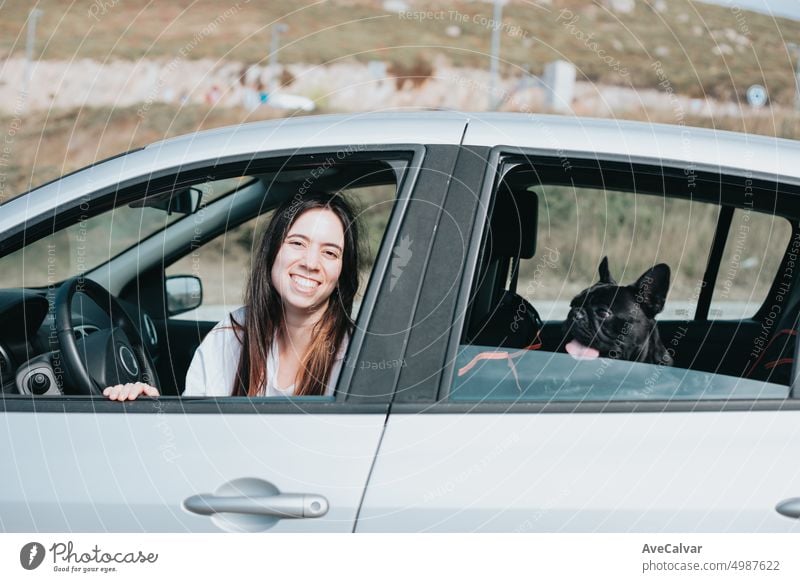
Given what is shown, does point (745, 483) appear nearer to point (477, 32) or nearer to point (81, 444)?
point (81, 444)

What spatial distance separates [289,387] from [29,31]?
29892mm

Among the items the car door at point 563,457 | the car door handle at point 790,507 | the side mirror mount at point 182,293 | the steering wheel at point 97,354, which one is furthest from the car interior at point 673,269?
the side mirror mount at point 182,293

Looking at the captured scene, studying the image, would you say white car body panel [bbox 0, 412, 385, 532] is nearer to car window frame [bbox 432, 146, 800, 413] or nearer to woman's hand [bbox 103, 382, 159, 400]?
woman's hand [bbox 103, 382, 159, 400]

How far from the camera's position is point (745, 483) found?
1.96m

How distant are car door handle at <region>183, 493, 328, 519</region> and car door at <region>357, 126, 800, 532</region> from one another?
11 centimetres

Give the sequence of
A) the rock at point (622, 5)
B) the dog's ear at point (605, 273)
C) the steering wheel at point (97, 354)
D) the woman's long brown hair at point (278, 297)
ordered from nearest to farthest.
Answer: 1. the steering wheel at point (97, 354)
2. the woman's long brown hair at point (278, 297)
3. the dog's ear at point (605, 273)
4. the rock at point (622, 5)

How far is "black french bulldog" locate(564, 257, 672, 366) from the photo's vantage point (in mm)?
2359

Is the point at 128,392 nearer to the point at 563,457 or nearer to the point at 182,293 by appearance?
the point at 563,457

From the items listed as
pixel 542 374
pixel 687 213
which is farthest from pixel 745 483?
pixel 687 213

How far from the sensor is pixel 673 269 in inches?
110

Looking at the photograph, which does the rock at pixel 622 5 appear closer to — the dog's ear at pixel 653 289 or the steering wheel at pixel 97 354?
the dog's ear at pixel 653 289

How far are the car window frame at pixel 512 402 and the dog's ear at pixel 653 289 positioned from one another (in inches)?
20.0

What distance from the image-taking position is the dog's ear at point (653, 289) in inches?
104

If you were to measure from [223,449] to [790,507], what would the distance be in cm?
123
